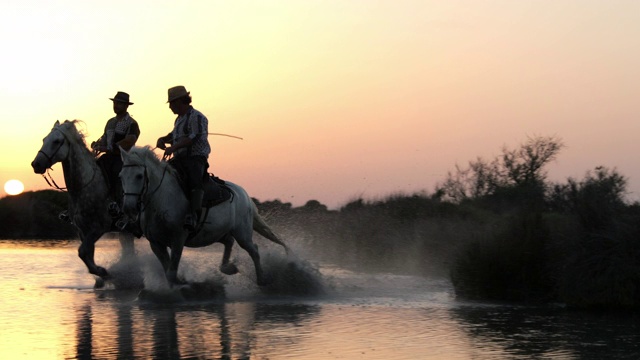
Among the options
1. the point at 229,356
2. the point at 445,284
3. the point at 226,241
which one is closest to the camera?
the point at 229,356

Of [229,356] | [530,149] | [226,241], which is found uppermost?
[530,149]

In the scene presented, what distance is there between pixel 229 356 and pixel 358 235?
17.9 m

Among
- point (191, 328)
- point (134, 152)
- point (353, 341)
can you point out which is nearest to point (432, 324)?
point (353, 341)

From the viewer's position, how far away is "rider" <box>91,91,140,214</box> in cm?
1711

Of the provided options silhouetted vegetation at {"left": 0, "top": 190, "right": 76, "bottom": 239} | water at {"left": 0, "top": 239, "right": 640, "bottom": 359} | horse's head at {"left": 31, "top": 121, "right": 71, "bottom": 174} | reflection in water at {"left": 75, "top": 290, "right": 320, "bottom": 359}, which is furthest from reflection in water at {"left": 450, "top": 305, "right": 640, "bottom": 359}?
silhouetted vegetation at {"left": 0, "top": 190, "right": 76, "bottom": 239}

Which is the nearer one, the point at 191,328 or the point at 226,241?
the point at 191,328

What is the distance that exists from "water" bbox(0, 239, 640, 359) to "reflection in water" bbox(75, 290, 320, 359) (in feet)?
0.04

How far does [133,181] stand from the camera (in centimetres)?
1419

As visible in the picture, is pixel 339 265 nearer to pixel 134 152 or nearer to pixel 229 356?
pixel 134 152

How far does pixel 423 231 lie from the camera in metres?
25.3

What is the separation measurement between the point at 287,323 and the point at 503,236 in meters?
5.23

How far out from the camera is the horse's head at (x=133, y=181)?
13969mm

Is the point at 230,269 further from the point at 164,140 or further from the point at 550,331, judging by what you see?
the point at 550,331

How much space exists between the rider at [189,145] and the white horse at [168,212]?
165 mm
